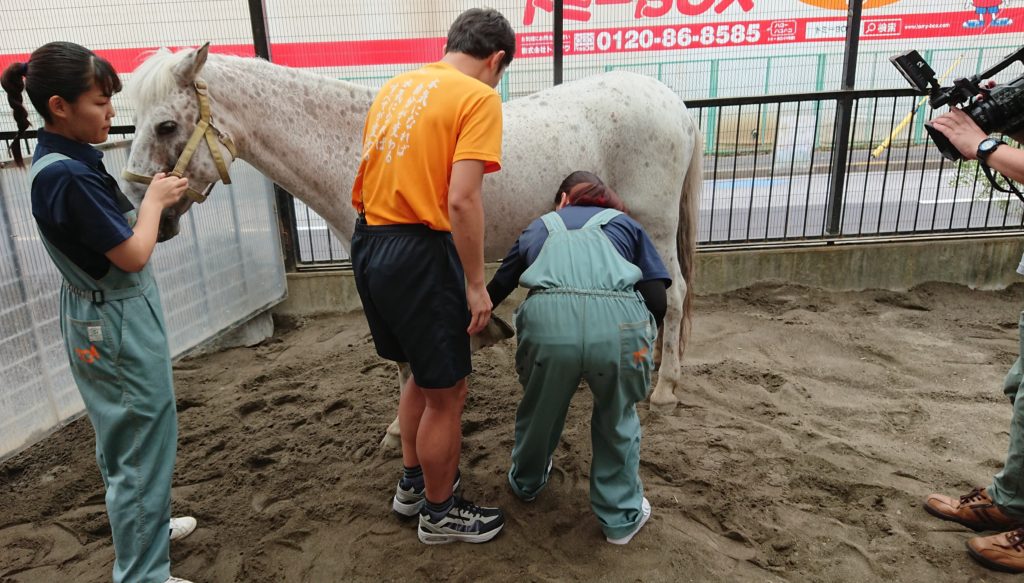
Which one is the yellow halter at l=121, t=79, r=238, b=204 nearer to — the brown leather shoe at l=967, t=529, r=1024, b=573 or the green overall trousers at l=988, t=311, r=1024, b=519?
the green overall trousers at l=988, t=311, r=1024, b=519

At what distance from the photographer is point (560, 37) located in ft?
14.5

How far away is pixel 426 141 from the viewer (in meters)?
1.79

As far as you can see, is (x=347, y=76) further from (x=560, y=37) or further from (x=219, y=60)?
(x=219, y=60)

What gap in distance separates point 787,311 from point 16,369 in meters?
4.72

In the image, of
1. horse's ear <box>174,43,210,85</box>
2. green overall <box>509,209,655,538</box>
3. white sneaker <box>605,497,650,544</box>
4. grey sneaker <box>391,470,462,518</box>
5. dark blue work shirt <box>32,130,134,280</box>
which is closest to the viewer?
dark blue work shirt <box>32,130,134,280</box>

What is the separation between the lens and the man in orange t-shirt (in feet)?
5.84

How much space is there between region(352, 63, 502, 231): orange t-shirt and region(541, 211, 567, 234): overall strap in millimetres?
326

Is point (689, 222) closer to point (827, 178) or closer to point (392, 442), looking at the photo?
point (392, 442)

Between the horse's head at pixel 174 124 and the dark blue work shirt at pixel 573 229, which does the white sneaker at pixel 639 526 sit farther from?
the horse's head at pixel 174 124

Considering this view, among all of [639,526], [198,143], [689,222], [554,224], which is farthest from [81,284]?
[689,222]

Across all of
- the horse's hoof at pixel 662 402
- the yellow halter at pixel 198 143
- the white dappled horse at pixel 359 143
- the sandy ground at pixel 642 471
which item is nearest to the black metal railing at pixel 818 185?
the white dappled horse at pixel 359 143

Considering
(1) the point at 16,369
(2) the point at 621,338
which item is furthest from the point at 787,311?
(1) the point at 16,369

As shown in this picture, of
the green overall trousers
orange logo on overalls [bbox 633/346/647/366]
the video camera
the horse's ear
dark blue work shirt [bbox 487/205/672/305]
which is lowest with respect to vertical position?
the green overall trousers

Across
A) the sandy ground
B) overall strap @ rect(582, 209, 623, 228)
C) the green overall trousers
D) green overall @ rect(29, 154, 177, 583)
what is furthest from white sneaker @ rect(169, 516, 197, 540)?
the green overall trousers
